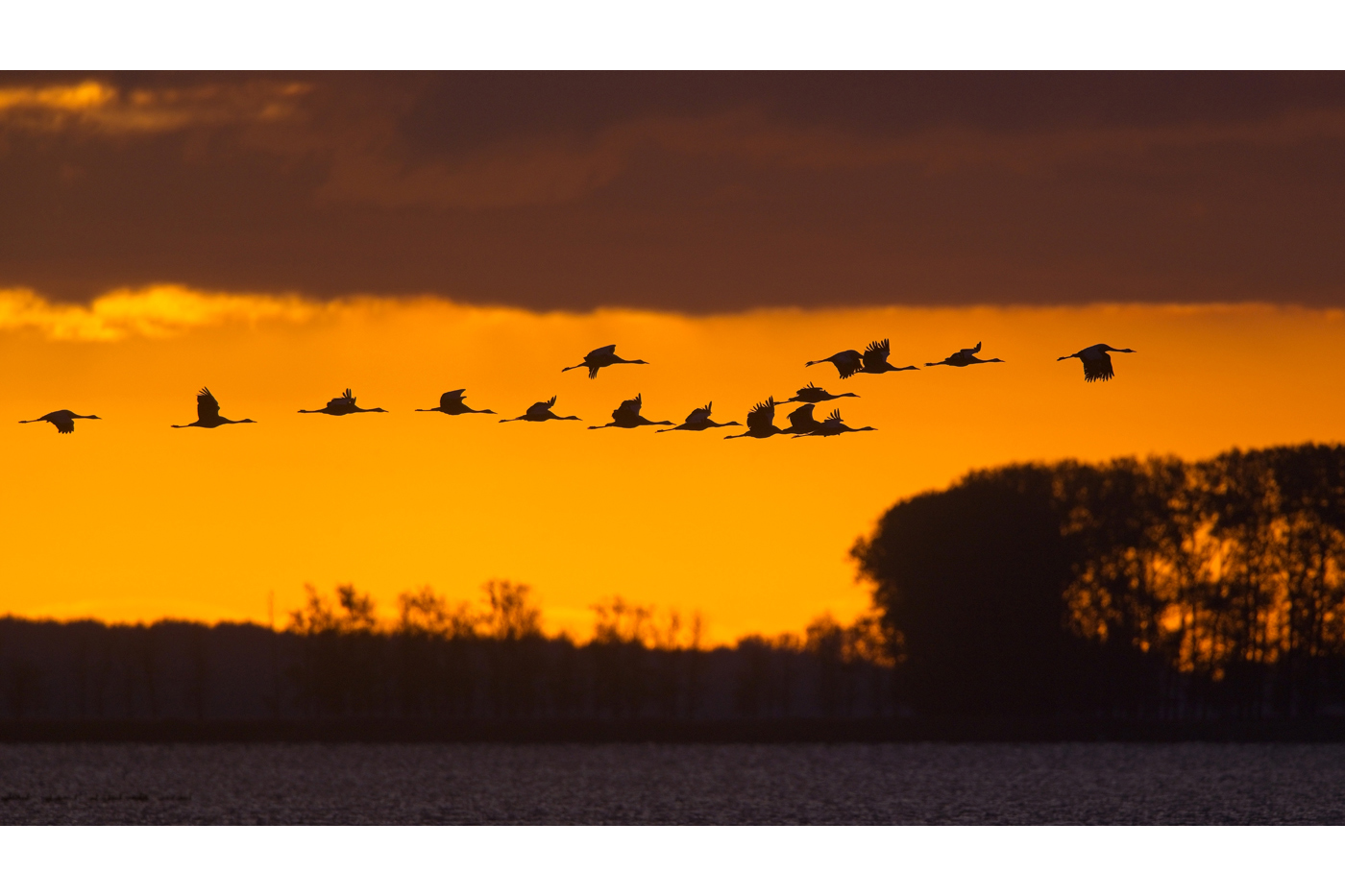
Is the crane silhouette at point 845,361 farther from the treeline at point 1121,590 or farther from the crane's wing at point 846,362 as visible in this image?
the treeline at point 1121,590

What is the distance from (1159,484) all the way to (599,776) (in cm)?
1693

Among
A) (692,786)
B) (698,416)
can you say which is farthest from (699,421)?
(692,786)

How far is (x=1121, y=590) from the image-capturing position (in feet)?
164

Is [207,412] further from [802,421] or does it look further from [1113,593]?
[1113,593]

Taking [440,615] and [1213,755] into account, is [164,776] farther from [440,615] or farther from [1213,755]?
[1213,755]

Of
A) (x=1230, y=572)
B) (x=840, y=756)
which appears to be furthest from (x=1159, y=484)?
(x=840, y=756)

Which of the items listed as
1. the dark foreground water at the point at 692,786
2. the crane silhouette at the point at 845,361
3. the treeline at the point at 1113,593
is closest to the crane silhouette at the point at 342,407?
the crane silhouette at the point at 845,361

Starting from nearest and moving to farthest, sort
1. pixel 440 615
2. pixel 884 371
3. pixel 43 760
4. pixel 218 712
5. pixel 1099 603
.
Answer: pixel 884 371 → pixel 1099 603 → pixel 43 760 → pixel 440 615 → pixel 218 712

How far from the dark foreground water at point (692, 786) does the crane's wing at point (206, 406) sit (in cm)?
1906

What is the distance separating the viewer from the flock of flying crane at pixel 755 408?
1886 centimetres

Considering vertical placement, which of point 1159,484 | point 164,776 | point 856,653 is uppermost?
point 1159,484

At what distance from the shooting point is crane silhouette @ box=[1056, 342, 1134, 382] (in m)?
18.7

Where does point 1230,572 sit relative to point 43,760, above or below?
above

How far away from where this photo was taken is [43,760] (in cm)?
5669
